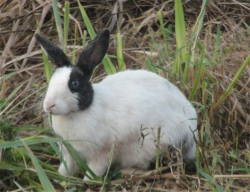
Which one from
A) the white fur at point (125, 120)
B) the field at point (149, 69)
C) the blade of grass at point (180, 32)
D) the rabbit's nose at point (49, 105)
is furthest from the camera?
the blade of grass at point (180, 32)

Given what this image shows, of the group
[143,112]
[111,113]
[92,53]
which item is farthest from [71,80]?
[143,112]

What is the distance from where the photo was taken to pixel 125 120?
4.04 meters

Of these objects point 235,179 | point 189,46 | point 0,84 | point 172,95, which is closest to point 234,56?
point 189,46

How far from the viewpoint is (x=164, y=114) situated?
13.5ft

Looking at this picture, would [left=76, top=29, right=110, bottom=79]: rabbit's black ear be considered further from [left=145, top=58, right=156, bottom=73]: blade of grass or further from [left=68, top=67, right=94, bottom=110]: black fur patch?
[left=145, top=58, right=156, bottom=73]: blade of grass

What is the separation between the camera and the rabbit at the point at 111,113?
3.92 meters

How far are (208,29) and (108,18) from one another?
917 mm

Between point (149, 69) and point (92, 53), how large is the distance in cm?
88

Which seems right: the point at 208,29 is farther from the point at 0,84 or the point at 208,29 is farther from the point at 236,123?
the point at 0,84

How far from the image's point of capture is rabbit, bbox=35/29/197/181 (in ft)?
12.9

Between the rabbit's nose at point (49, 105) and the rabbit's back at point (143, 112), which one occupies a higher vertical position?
the rabbit's nose at point (49, 105)

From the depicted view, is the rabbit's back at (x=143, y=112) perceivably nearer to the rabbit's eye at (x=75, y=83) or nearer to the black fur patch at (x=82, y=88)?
the black fur patch at (x=82, y=88)

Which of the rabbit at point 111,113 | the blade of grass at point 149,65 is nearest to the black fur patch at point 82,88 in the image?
the rabbit at point 111,113

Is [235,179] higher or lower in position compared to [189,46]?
lower
